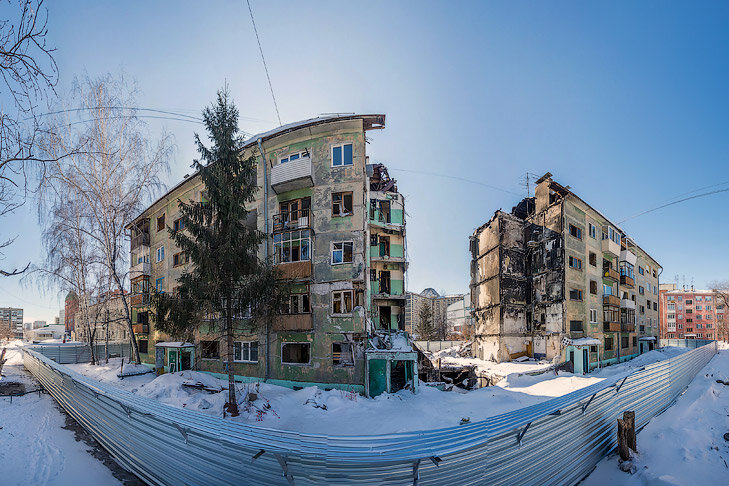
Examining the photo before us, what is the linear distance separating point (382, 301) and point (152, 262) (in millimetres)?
20646

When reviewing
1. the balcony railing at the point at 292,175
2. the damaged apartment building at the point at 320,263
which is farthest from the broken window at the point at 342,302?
the balcony railing at the point at 292,175

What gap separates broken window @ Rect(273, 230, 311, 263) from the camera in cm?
1881

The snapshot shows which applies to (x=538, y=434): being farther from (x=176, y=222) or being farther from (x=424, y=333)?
(x=424, y=333)

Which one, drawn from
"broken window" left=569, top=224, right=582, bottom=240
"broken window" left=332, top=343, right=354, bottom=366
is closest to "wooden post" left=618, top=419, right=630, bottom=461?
"broken window" left=332, top=343, right=354, bottom=366

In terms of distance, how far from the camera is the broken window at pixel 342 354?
1759 cm

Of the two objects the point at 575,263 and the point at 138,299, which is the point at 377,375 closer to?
the point at 138,299

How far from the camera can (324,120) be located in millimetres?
18797

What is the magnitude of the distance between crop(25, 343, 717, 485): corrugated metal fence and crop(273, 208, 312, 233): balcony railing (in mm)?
12301

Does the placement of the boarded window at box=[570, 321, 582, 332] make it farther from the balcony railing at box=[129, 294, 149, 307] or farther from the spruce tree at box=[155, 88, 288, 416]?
the balcony railing at box=[129, 294, 149, 307]

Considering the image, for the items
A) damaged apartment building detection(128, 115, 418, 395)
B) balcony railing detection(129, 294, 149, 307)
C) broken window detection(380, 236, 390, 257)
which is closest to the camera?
damaged apartment building detection(128, 115, 418, 395)

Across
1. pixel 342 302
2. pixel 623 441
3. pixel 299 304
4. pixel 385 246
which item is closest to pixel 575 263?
pixel 385 246

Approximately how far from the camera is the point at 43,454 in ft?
29.9

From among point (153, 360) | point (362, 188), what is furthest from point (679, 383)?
point (153, 360)

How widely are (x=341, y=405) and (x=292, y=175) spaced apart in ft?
39.2
